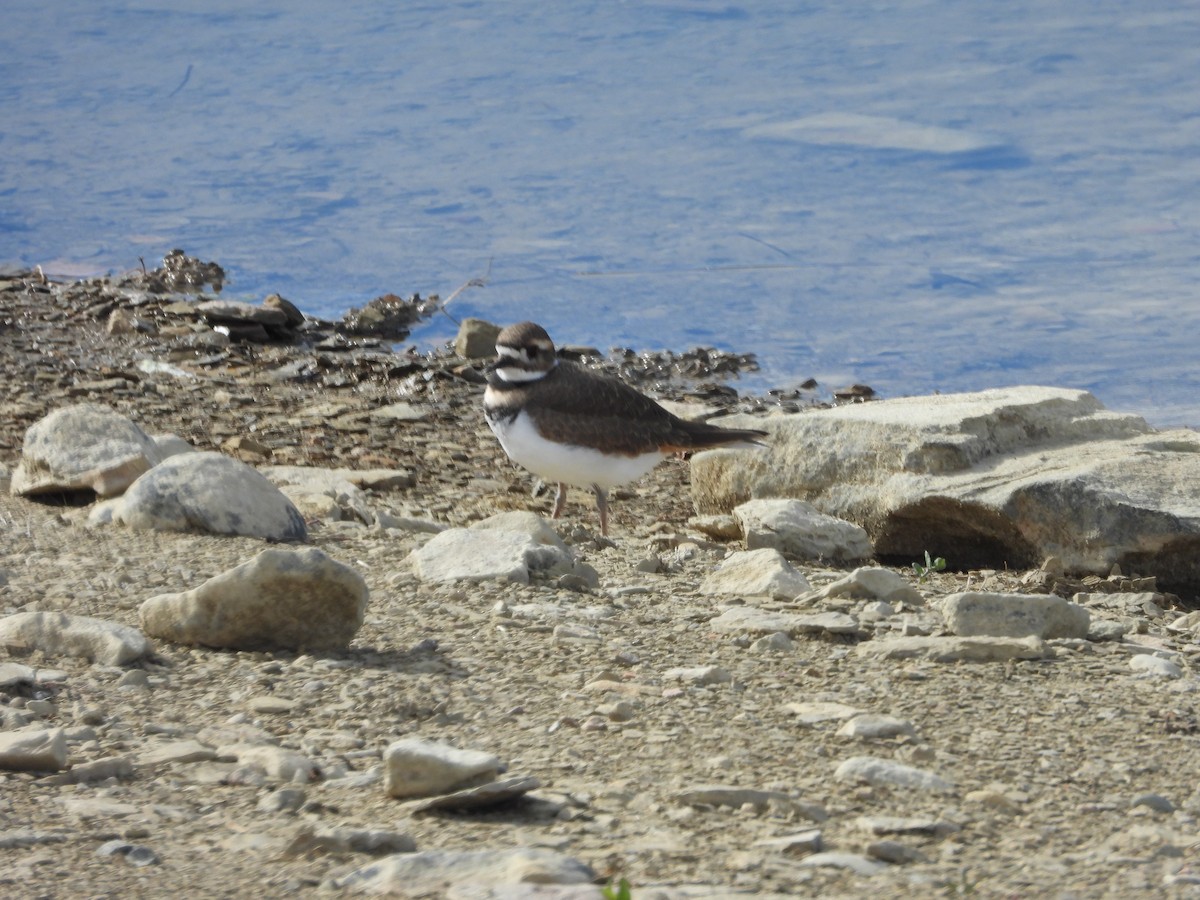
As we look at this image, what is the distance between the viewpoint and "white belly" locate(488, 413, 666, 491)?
5.85 m

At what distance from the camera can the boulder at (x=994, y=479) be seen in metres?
5.23

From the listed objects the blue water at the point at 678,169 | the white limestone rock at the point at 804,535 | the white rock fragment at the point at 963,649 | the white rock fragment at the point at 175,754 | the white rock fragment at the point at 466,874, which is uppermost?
the blue water at the point at 678,169

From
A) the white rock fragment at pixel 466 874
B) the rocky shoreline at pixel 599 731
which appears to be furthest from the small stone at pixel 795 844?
the white rock fragment at pixel 466 874

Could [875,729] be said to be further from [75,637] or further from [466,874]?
[75,637]

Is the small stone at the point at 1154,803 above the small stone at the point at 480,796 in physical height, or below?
below

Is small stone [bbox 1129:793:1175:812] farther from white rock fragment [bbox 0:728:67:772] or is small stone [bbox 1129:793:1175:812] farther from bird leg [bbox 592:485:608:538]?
bird leg [bbox 592:485:608:538]

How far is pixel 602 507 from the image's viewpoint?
602cm

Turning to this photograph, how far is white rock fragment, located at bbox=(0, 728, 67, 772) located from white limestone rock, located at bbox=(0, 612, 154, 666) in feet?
1.87

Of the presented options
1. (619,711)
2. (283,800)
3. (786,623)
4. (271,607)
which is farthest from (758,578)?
(283,800)

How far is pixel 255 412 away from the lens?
734 centimetres

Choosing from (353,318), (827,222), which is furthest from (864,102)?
(353,318)

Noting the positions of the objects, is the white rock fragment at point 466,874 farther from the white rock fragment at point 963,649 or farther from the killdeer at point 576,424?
the killdeer at point 576,424

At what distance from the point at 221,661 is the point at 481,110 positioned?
34.1ft

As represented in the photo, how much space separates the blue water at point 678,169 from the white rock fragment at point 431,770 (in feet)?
19.5
